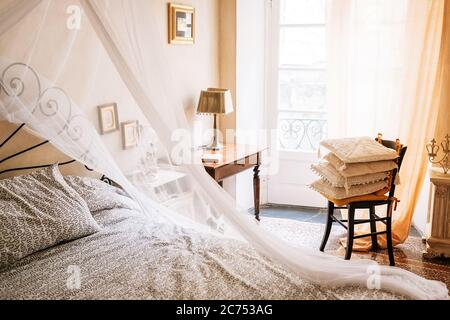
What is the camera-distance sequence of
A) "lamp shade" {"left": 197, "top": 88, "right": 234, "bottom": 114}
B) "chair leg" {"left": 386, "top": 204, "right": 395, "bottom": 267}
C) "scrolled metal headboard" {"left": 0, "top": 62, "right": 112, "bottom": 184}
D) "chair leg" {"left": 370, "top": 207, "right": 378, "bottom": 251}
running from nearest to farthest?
"scrolled metal headboard" {"left": 0, "top": 62, "right": 112, "bottom": 184} < "chair leg" {"left": 386, "top": 204, "right": 395, "bottom": 267} < "chair leg" {"left": 370, "top": 207, "right": 378, "bottom": 251} < "lamp shade" {"left": 197, "top": 88, "right": 234, "bottom": 114}

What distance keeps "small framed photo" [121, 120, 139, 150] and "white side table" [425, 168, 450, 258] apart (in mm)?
2015

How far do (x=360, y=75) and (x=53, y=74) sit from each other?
242 centimetres

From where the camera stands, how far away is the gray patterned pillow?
7.52 ft

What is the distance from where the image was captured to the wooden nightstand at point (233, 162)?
3.72 m

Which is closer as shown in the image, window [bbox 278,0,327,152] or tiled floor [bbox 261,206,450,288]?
tiled floor [bbox 261,206,450,288]

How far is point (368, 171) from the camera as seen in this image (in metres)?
3.46

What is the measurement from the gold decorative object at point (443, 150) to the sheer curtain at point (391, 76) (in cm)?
7

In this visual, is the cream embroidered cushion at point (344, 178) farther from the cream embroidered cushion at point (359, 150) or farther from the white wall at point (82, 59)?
the white wall at point (82, 59)

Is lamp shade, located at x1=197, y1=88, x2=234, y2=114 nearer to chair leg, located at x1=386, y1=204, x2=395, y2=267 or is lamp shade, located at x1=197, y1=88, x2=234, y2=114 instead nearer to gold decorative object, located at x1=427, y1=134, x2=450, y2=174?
chair leg, located at x1=386, y1=204, x2=395, y2=267

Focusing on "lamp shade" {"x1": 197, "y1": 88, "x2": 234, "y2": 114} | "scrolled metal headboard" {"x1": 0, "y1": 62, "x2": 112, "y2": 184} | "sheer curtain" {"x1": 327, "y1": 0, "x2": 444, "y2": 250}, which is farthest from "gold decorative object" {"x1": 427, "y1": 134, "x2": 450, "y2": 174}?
"scrolled metal headboard" {"x1": 0, "y1": 62, "x2": 112, "y2": 184}

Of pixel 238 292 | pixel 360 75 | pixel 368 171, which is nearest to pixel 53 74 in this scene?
pixel 238 292

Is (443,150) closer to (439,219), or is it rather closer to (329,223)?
(439,219)

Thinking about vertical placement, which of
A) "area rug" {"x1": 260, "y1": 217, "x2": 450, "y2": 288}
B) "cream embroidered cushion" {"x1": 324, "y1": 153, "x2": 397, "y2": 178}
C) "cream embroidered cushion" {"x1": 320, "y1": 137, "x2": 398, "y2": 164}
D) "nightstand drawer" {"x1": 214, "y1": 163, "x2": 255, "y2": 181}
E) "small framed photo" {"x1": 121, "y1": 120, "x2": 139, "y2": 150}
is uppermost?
"small framed photo" {"x1": 121, "y1": 120, "x2": 139, "y2": 150}

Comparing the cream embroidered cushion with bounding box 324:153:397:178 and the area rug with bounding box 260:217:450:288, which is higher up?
the cream embroidered cushion with bounding box 324:153:397:178
